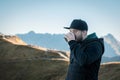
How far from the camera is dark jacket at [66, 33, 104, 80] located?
24.0 ft

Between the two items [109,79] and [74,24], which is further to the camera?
[109,79]

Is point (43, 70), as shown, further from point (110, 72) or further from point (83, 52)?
point (83, 52)

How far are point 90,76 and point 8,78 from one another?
51.2 m

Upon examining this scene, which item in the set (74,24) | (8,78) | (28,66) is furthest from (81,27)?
(28,66)

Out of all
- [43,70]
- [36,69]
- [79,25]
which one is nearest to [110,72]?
[43,70]

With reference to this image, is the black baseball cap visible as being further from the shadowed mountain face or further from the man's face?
Answer: the shadowed mountain face

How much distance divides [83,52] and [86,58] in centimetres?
18

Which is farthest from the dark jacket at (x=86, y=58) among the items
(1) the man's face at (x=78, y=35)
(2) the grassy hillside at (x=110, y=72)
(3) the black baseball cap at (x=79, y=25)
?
(2) the grassy hillside at (x=110, y=72)

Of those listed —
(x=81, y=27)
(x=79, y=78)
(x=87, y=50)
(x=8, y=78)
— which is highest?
(x=81, y=27)

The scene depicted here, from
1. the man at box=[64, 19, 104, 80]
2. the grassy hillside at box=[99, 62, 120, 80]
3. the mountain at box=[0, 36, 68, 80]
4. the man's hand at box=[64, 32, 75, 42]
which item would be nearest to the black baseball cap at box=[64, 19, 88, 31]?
the man at box=[64, 19, 104, 80]

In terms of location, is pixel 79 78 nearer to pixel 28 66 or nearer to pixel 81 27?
pixel 81 27

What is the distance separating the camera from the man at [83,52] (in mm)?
7355

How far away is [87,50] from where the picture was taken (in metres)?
7.39

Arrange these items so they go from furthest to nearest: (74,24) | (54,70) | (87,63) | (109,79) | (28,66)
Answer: (28,66) < (54,70) < (109,79) < (74,24) < (87,63)
